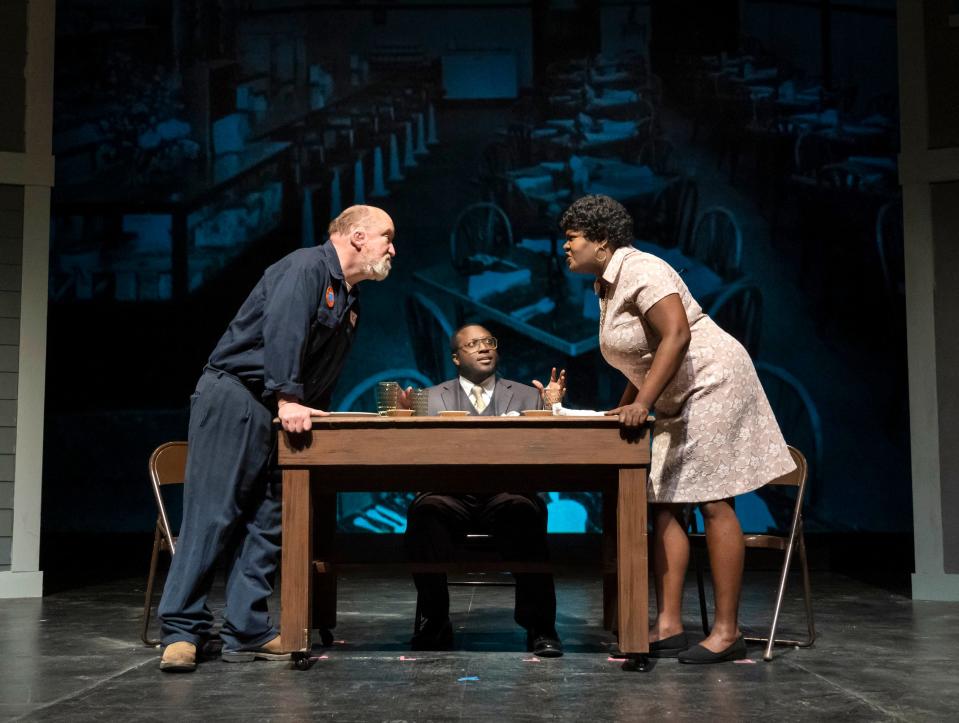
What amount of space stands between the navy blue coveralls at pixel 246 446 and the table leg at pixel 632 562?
42.2 inches

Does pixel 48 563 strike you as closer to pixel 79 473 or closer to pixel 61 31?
pixel 79 473

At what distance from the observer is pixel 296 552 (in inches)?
130

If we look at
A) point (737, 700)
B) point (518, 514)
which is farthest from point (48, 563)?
point (737, 700)

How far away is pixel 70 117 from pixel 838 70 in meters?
5.91

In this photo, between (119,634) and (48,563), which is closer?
(119,634)

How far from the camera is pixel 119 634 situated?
412 centimetres

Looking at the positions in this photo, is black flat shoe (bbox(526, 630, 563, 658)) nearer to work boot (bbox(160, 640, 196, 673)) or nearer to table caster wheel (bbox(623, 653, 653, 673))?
table caster wheel (bbox(623, 653, 653, 673))

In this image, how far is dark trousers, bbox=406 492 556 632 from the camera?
382cm

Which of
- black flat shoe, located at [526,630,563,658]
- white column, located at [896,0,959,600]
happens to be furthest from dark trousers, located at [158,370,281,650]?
white column, located at [896,0,959,600]

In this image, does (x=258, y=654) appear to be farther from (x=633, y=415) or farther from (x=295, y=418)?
(x=633, y=415)

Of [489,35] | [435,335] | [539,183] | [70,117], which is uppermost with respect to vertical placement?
[489,35]

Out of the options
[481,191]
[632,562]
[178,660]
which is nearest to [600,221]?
[632,562]

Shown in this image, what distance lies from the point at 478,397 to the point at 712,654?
5.36 feet

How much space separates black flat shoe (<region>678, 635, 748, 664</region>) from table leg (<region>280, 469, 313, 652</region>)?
1.21m
